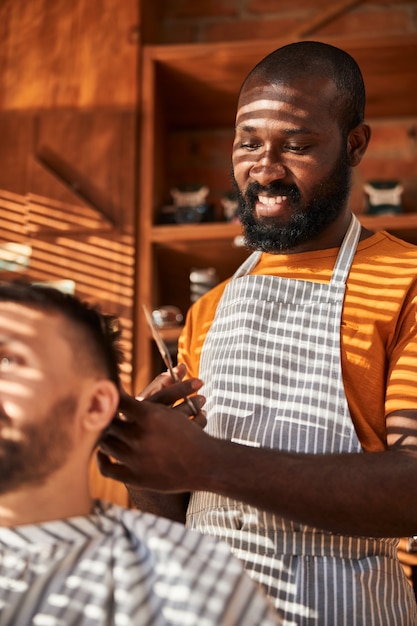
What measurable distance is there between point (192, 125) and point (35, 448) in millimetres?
2224

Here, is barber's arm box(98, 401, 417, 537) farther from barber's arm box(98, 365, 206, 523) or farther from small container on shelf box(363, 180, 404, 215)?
small container on shelf box(363, 180, 404, 215)

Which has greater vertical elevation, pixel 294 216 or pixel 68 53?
pixel 68 53

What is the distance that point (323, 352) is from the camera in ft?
4.49

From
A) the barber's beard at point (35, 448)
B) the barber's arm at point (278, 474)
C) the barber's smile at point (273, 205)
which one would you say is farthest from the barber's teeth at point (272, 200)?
the barber's beard at point (35, 448)

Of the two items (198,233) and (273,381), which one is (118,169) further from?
(273,381)

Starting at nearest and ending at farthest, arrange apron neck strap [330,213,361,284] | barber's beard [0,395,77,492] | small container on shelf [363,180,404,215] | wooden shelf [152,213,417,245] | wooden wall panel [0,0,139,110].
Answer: barber's beard [0,395,77,492] < apron neck strap [330,213,361,284] < wooden shelf [152,213,417,245] < small container on shelf [363,180,404,215] < wooden wall panel [0,0,139,110]

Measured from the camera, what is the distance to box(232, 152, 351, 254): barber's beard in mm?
1517

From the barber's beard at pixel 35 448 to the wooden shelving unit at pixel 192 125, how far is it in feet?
4.57

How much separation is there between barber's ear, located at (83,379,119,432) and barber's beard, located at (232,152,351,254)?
1.71ft

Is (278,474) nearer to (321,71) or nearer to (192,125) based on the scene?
(321,71)

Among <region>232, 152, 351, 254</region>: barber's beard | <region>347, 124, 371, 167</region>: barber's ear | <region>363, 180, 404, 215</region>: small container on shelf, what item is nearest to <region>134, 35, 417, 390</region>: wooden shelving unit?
<region>363, 180, 404, 215</region>: small container on shelf

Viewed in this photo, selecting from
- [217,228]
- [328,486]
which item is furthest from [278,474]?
[217,228]

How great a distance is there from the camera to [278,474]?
1149 mm

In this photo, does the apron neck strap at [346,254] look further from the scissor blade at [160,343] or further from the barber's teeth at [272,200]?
the scissor blade at [160,343]
